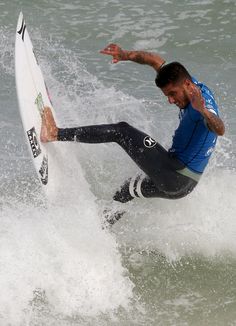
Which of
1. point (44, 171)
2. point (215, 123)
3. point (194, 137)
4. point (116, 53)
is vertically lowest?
point (44, 171)

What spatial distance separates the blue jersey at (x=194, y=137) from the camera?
5109mm

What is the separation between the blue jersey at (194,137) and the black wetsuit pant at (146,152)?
0.08 meters

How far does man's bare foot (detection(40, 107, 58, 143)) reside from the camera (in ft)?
18.5

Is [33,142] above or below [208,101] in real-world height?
below

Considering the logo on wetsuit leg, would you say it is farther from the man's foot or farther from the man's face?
the man's foot

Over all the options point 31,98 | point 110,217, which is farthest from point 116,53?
point 110,217

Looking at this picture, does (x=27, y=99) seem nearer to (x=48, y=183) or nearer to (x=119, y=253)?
(x=48, y=183)

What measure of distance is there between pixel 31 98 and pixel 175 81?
4.20 feet

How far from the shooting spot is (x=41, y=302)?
5285 millimetres

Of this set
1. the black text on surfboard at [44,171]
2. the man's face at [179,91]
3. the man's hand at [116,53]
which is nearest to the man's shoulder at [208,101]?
the man's face at [179,91]

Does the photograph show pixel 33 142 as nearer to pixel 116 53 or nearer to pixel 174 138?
pixel 116 53

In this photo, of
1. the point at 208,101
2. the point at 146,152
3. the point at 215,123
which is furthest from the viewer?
the point at 146,152

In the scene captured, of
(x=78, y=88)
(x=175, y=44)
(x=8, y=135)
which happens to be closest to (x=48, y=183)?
(x=8, y=135)

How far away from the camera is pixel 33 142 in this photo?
214 inches
